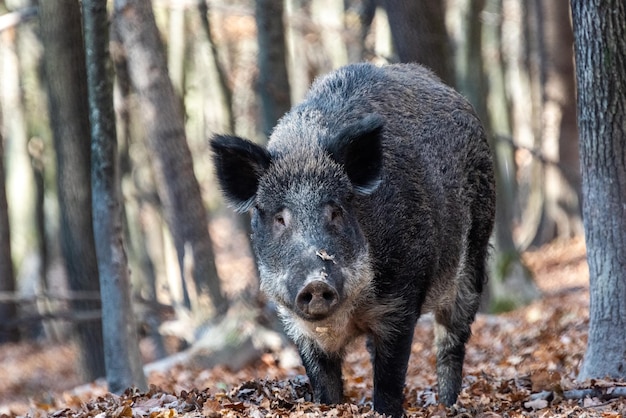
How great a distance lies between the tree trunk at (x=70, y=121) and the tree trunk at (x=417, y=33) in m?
3.64

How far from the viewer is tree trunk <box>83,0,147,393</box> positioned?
294 inches

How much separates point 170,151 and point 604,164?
6478mm

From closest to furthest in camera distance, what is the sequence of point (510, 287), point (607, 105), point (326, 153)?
point (326, 153), point (607, 105), point (510, 287)

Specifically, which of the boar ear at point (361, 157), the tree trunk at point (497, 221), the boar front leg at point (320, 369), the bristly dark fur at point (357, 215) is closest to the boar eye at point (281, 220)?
the bristly dark fur at point (357, 215)

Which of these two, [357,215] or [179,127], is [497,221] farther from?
[357,215]

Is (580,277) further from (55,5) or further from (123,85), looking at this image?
(55,5)

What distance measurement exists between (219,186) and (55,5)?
3.62 metres

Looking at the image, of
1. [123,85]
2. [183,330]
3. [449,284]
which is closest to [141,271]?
[123,85]

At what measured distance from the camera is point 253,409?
224 inches

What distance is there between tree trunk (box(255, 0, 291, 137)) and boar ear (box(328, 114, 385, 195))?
6.04m

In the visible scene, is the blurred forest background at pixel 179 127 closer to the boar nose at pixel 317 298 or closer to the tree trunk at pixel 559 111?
the tree trunk at pixel 559 111

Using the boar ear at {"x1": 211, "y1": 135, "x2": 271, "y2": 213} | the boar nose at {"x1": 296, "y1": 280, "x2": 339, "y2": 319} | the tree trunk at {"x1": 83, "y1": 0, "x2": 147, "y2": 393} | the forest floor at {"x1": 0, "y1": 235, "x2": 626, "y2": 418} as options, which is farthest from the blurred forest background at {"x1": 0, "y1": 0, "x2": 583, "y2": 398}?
the boar nose at {"x1": 296, "y1": 280, "x2": 339, "y2": 319}

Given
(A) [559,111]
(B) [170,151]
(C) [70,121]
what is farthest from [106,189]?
(A) [559,111]

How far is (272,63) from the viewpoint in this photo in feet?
39.7
